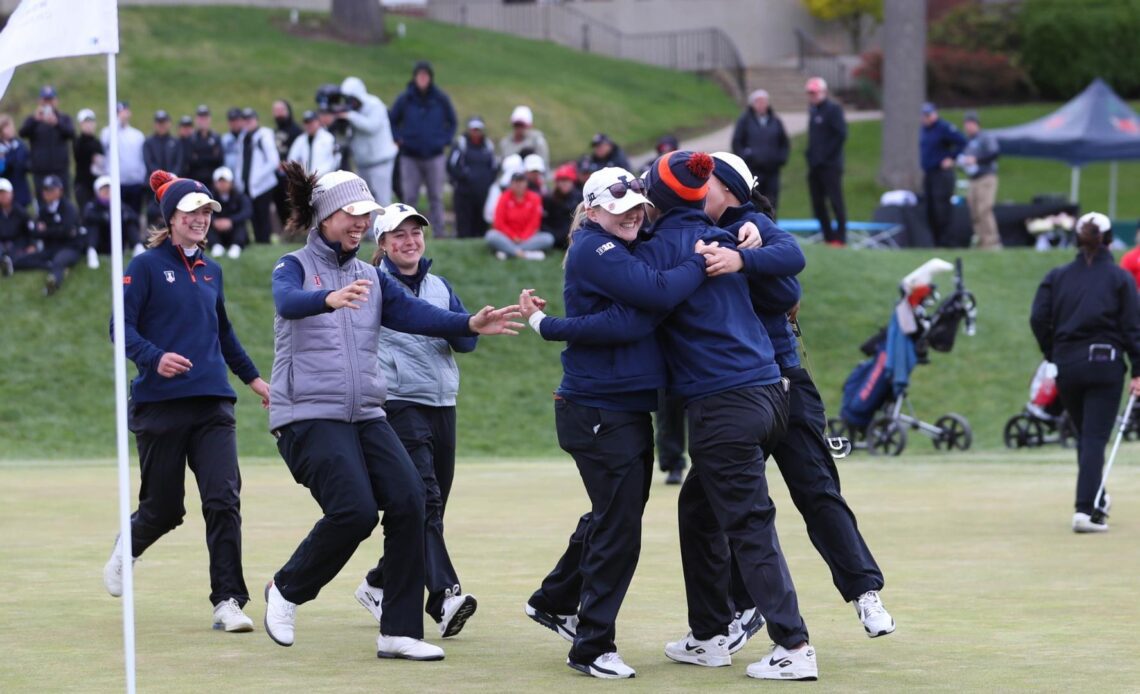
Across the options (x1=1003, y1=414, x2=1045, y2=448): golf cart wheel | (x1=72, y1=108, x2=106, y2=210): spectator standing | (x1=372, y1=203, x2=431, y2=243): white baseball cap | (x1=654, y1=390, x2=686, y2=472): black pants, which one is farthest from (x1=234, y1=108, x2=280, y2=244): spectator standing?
(x1=372, y1=203, x2=431, y2=243): white baseball cap

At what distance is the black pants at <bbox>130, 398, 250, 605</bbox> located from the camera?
8.82m

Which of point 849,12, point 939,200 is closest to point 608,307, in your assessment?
point 939,200

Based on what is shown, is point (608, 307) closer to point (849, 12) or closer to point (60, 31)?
point (60, 31)

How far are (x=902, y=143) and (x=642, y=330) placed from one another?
31750 mm

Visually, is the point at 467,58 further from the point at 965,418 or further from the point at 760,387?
the point at 760,387

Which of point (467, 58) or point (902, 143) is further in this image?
point (467, 58)

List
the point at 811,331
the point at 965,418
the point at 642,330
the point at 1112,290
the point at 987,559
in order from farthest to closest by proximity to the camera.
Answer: the point at 811,331, the point at 965,418, the point at 1112,290, the point at 987,559, the point at 642,330

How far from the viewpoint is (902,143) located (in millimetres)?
38375

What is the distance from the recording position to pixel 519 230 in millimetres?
23703

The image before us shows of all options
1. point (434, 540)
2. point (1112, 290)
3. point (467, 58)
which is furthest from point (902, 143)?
point (434, 540)

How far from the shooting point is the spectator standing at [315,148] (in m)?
22.8

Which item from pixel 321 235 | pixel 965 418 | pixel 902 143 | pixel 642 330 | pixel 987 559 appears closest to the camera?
pixel 642 330

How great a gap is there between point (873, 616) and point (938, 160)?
65.8 ft

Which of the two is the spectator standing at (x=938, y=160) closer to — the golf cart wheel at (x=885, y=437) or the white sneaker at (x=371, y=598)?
the golf cart wheel at (x=885, y=437)
